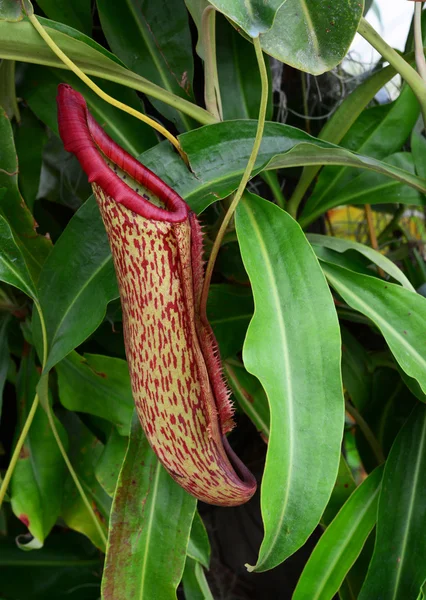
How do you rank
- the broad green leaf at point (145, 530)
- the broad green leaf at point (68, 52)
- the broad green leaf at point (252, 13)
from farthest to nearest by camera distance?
1. the broad green leaf at point (145, 530)
2. the broad green leaf at point (68, 52)
3. the broad green leaf at point (252, 13)

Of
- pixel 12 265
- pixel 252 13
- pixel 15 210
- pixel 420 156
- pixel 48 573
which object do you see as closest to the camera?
pixel 252 13

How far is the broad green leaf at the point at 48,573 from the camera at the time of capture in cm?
95

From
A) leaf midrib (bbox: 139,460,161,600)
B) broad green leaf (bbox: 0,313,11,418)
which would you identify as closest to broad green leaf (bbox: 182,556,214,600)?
leaf midrib (bbox: 139,460,161,600)

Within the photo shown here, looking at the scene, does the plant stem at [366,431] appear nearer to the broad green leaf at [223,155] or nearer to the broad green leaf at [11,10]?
the broad green leaf at [223,155]

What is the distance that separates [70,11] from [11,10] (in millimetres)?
278

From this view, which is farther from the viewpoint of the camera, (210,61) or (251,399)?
(251,399)

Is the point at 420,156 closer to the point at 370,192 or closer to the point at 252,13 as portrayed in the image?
the point at 370,192

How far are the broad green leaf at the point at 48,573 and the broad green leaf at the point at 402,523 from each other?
50 cm

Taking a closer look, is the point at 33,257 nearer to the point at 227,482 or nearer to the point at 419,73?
the point at 227,482

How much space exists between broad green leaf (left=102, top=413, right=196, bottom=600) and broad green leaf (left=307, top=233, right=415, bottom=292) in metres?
0.33

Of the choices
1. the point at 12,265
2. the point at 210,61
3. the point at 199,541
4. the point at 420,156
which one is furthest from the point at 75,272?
the point at 420,156

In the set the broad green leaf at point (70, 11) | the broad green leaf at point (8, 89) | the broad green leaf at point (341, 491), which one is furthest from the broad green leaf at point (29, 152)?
the broad green leaf at point (341, 491)

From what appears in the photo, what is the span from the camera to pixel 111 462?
74 centimetres

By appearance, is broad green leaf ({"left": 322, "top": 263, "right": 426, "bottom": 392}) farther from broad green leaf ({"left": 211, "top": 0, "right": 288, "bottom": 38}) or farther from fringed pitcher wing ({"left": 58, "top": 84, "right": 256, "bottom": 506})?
broad green leaf ({"left": 211, "top": 0, "right": 288, "bottom": 38})
